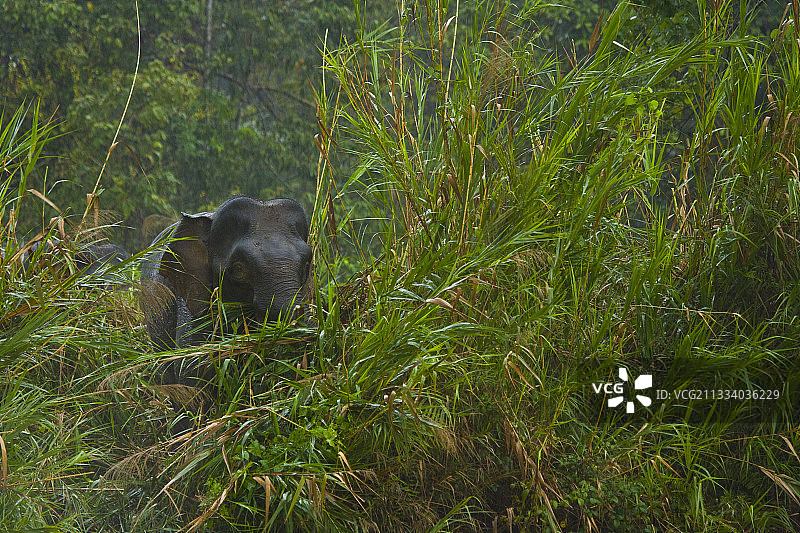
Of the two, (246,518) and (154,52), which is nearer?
(246,518)

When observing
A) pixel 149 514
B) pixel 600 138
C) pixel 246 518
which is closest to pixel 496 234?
pixel 600 138

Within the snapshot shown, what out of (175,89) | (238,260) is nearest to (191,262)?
(238,260)

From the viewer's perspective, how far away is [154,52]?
11750mm

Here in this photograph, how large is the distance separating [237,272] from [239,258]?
0.07 m

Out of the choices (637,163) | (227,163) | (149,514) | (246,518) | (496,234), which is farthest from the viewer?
(227,163)

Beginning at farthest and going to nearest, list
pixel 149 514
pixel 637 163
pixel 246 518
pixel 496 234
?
1. pixel 637 163
2. pixel 496 234
3. pixel 149 514
4. pixel 246 518

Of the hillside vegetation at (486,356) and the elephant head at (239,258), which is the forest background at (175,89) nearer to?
the elephant head at (239,258)

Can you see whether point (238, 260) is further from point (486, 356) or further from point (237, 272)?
point (486, 356)

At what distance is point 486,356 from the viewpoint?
301 centimetres

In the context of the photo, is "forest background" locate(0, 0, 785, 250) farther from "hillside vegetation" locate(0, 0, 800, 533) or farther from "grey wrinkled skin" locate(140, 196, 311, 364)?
"hillside vegetation" locate(0, 0, 800, 533)

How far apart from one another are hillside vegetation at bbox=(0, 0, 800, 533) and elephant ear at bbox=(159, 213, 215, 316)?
26.3 inches

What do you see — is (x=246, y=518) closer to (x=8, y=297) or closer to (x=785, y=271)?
(x=8, y=297)

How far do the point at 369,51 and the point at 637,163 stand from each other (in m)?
1.31

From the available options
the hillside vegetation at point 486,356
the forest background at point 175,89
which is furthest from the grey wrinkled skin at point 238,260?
the forest background at point 175,89
